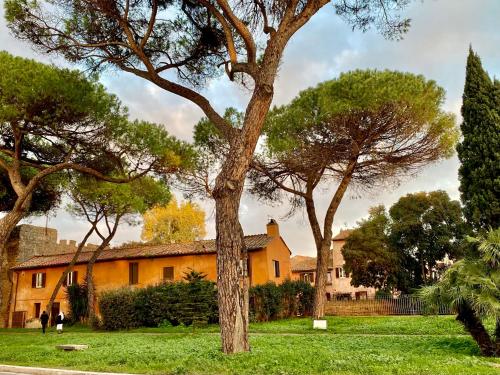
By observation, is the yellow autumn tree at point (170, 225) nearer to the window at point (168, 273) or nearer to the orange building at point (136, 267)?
the orange building at point (136, 267)

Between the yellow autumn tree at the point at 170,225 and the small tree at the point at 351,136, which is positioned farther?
the yellow autumn tree at the point at 170,225

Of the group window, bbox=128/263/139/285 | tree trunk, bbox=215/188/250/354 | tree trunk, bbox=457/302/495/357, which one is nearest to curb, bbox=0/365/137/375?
tree trunk, bbox=215/188/250/354

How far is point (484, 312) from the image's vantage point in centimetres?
855

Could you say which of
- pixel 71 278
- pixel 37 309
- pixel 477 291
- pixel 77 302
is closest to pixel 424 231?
pixel 77 302

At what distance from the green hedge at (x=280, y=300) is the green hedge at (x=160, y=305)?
2.24 metres

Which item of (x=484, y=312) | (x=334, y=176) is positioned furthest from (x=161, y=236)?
(x=484, y=312)

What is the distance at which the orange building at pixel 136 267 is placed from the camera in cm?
2995

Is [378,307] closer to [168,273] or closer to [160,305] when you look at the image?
[160,305]

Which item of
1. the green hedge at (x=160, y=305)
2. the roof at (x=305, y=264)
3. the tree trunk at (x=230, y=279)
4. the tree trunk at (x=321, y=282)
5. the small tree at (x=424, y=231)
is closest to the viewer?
the tree trunk at (x=230, y=279)

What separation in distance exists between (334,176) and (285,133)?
336 centimetres

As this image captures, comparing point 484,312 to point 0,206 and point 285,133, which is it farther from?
point 0,206

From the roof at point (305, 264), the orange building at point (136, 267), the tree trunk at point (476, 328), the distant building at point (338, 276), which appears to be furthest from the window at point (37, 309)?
the tree trunk at point (476, 328)

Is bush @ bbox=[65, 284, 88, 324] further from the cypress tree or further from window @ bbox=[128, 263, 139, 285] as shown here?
the cypress tree

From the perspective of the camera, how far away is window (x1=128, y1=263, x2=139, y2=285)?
3247 centimetres
